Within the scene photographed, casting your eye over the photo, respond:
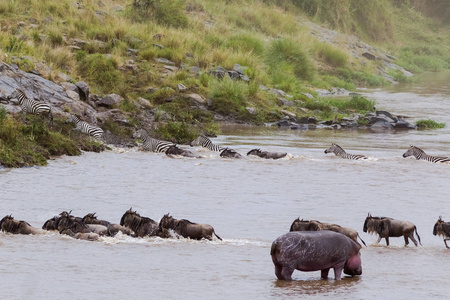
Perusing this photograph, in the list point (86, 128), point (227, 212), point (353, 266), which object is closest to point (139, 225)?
point (227, 212)

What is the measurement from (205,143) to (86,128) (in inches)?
109

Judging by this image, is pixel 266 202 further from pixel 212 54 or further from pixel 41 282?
pixel 212 54

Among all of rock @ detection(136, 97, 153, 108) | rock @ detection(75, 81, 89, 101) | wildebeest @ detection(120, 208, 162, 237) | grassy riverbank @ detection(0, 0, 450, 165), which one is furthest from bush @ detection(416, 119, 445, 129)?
wildebeest @ detection(120, 208, 162, 237)

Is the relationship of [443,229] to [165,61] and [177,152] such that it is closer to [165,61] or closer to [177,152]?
[177,152]

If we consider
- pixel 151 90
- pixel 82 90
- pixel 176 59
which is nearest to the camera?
pixel 82 90

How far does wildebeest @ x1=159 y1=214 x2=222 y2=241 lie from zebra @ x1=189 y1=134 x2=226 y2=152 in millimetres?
8044

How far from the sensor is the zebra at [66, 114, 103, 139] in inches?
709

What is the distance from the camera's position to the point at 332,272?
9016 mm

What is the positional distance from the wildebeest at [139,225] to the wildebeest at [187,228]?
0.13 metres

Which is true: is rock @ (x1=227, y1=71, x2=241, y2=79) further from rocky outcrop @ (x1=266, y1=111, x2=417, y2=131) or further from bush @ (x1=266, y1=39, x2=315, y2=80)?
bush @ (x1=266, y1=39, x2=315, y2=80)

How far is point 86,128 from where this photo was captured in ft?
59.1

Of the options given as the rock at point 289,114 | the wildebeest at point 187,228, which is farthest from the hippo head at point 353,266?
the rock at point 289,114

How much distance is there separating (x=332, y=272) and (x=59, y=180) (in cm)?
661

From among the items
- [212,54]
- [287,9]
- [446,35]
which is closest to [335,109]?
[212,54]
